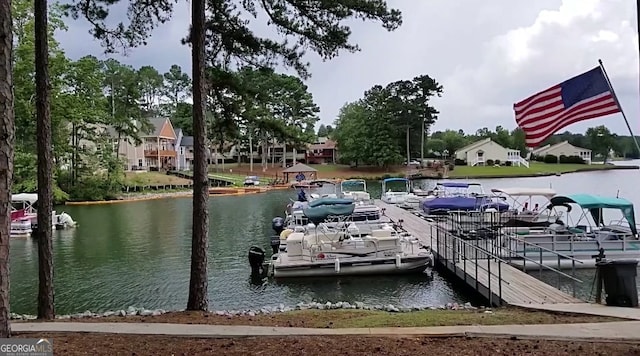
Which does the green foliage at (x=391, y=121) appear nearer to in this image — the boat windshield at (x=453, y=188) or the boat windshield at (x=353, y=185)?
the boat windshield at (x=353, y=185)

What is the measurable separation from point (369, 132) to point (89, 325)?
67020 mm

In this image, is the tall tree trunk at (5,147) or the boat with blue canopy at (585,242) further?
the boat with blue canopy at (585,242)

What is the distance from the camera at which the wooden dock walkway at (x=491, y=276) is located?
995 cm

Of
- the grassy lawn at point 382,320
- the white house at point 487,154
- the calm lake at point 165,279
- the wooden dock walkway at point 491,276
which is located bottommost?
the calm lake at point 165,279

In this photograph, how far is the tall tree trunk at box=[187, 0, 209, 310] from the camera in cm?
748

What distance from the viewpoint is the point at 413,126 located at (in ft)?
236

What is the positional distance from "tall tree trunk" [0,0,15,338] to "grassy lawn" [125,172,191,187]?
48.9 m

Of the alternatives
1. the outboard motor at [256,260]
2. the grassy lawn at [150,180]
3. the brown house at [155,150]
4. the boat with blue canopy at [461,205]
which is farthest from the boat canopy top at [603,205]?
the brown house at [155,150]

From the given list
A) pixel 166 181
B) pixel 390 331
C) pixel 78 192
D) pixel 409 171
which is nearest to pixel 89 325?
pixel 390 331

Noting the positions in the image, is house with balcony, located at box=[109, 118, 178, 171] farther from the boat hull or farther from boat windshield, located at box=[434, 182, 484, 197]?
the boat hull

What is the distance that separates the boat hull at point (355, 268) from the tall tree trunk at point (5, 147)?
35.6 ft
